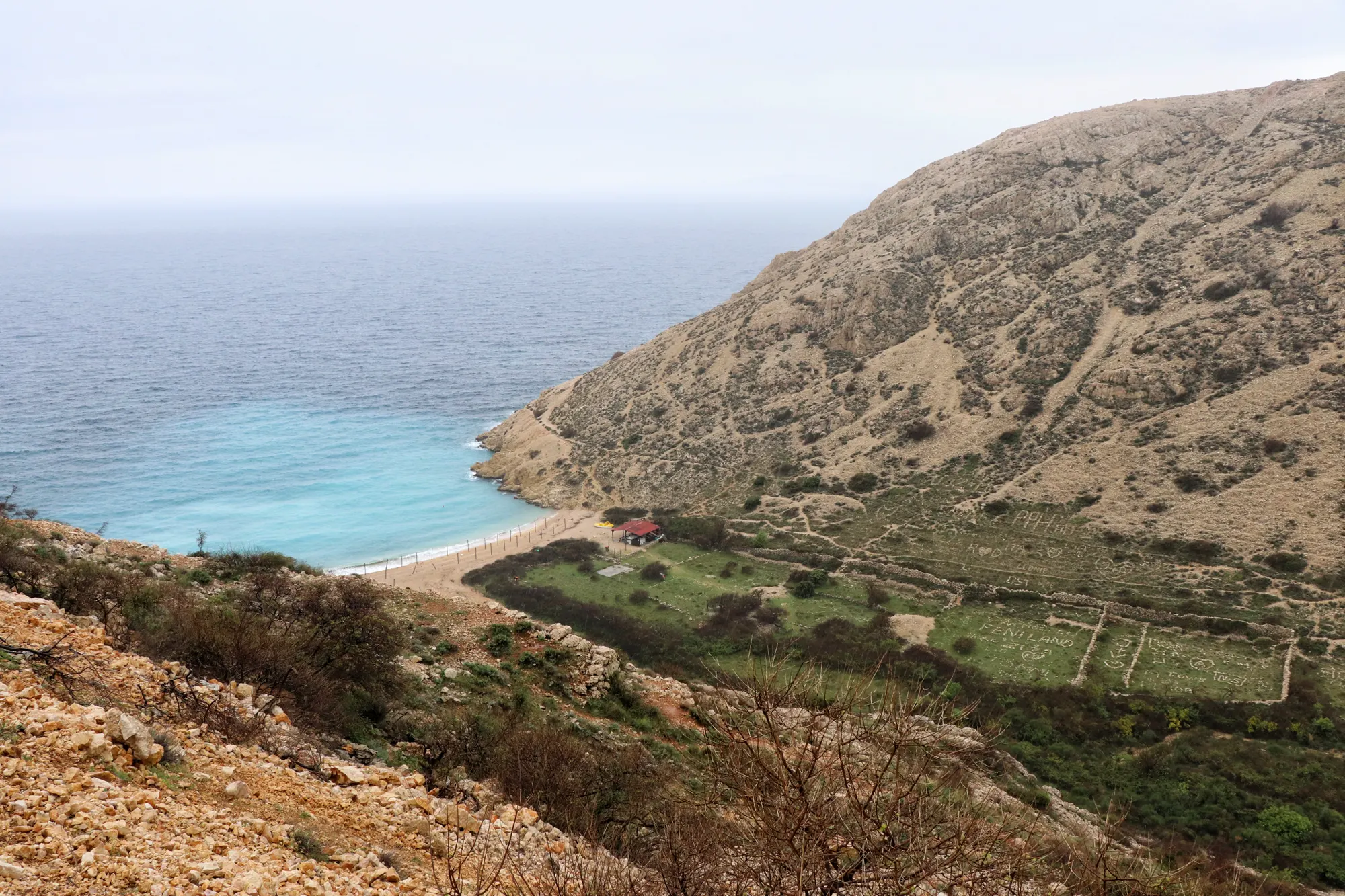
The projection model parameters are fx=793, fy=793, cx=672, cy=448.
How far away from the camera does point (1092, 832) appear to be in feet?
60.5

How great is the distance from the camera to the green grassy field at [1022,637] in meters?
32.1

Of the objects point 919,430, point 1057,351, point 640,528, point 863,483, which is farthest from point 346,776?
point 1057,351

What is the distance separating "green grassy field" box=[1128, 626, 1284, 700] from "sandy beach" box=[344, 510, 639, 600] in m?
27.5

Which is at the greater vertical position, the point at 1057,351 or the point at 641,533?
the point at 1057,351

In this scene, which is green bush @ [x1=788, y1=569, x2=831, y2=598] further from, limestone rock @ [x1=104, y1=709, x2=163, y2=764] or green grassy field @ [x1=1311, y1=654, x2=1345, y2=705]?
limestone rock @ [x1=104, y1=709, x2=163, y2=764]

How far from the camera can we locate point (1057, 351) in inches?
2133

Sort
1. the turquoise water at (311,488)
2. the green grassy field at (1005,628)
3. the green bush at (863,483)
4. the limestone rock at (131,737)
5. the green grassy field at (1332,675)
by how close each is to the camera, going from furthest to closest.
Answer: the turquoise water at (311,488) < the green bush at (863,483) < the green grassy field at (1005,628) < the green grassy field at (1332,675) < the limestone rock at (131,737)

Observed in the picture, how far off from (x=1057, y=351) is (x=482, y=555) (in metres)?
40.7

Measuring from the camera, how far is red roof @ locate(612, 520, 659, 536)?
49.7 meters

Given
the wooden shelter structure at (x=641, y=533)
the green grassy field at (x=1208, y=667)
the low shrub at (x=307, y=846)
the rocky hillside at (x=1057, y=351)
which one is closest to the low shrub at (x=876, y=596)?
the rocky hillside at (x=1057, y=351)

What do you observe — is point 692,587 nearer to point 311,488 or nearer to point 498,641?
point 498,641

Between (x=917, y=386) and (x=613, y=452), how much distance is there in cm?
2351

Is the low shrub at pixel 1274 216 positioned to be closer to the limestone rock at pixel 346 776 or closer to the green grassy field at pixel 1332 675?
the green grassy field at pixel 1332 675

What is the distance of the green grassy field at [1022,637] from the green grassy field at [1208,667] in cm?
246
